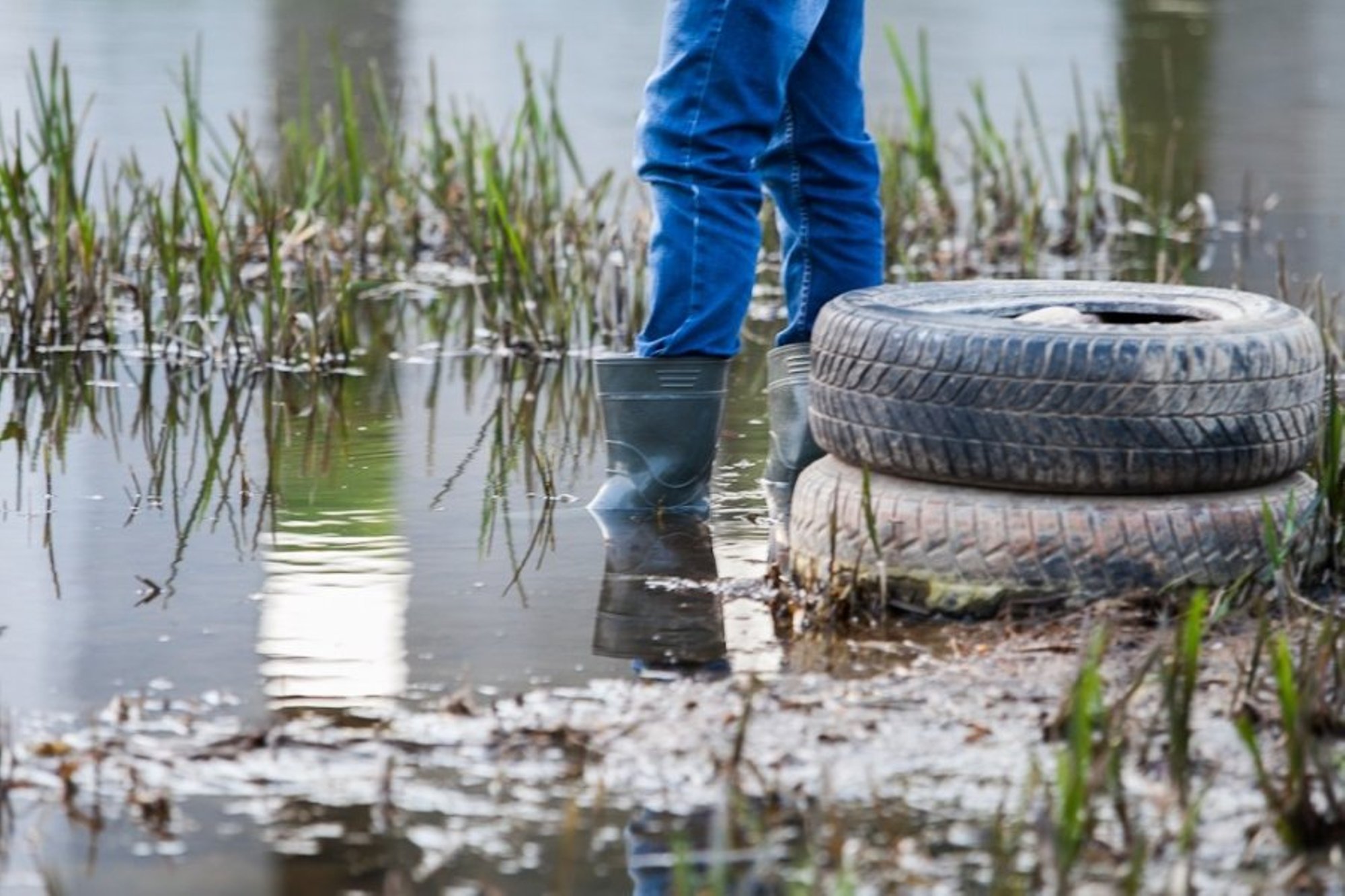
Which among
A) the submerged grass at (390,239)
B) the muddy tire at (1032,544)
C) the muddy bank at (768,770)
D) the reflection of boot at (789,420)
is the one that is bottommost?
the muddy bank at (768,770)

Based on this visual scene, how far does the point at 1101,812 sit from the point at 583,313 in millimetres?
3597

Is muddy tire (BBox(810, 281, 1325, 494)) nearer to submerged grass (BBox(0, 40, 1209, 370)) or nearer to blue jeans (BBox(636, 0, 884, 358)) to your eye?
blue jeans (BBox(636, 0, 884, 358))

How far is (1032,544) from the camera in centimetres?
344

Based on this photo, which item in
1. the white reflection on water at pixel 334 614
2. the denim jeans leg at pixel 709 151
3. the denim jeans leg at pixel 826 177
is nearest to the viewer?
the white reflection on water at pixel 334 614

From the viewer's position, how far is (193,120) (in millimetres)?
5512

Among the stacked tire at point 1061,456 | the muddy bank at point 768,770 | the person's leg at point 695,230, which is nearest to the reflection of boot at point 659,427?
the person's leg at point 695,230

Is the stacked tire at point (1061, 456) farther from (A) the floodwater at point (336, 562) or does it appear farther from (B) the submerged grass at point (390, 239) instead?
(B) the submerged grass at point (390, 239)

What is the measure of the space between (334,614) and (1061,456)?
1.09 metres

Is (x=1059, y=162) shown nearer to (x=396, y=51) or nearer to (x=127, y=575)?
(x=396, y=51)

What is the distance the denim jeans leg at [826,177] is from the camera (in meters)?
4.25

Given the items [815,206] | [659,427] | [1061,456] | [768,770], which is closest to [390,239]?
[815,206]

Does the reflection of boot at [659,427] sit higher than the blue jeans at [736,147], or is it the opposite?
the blue jeans at [736,147]

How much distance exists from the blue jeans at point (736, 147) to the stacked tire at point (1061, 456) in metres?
0.49

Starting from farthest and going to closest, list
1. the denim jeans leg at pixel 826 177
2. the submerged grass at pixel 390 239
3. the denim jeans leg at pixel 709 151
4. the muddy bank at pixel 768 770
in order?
the submerged grass at pixel 390 239 < the denim jeans leg at pixel 826 177 < the denim jeans leg at pixel 709 151 < the muddy bank at pixel 768 770
